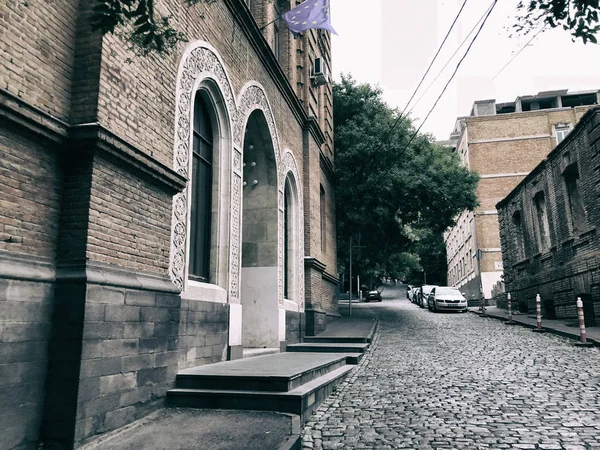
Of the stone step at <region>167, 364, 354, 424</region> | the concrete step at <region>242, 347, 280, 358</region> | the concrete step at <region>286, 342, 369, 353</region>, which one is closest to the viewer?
the stone step at <region>167, 364, 354, 424</region>

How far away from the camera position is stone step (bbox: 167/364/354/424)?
5.43m

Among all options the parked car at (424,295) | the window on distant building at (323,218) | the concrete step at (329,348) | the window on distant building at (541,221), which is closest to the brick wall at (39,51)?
the concrete step at (329,348)

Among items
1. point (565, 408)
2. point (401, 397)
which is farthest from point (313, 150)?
Answer: point (565, 408)

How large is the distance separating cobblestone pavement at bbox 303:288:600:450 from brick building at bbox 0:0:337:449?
7.05ft

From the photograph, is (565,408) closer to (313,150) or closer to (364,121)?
(313,150)

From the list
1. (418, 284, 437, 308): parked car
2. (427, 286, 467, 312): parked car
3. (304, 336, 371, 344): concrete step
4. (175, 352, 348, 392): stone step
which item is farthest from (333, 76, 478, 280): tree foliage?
(175, 352, 348, 392): stone step

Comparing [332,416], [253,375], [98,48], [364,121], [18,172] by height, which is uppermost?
[364,121]

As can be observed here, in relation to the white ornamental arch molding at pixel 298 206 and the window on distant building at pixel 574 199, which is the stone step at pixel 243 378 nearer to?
the white ornamental arch molding at pixel 298 206

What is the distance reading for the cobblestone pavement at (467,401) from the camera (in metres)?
4.84

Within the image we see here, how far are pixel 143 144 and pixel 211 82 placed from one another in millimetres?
2974

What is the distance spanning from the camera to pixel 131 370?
4.98 metres

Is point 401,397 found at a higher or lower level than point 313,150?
lower

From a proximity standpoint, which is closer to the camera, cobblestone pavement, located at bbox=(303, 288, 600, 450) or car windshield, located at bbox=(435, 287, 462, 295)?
cobblestone pavement, located at bbox=(303, 288, 600, 450)

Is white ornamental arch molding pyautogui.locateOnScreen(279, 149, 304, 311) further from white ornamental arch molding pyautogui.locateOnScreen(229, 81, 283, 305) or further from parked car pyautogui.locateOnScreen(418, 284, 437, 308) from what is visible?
parked car pyautogui.locateOnScreen(418, 284, 437, 308)
